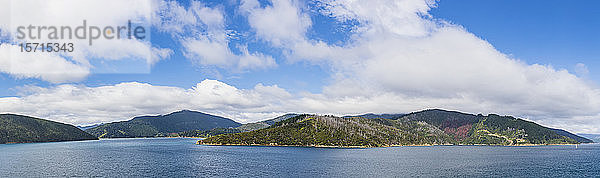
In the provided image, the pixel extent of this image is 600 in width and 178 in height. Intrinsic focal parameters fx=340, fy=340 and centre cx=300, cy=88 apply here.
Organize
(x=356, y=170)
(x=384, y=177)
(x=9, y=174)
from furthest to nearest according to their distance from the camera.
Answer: (x=356, y=170), (x=9, y=174), (x=384, y=177)

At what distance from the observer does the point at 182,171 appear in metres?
172

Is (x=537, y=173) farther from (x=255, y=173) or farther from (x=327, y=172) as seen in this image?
(x=255, y=173)

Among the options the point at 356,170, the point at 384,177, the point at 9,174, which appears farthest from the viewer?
the point at 356,170

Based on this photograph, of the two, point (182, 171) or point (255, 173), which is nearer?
point (255, 173)

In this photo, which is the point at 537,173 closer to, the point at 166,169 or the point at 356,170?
the point at 356,170

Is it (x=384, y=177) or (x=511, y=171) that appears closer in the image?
(x=384, y=177)

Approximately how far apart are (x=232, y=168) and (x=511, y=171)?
144m

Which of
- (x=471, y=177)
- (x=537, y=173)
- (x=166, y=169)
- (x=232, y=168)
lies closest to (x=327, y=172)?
(x=232, y=168)

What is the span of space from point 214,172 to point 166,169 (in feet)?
99.8

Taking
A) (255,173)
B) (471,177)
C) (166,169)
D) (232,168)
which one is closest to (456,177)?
(471,177)

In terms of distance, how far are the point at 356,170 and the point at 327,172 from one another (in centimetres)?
1661

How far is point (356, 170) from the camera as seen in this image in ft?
563

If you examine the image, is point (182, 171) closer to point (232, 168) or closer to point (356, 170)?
point (232, 168)

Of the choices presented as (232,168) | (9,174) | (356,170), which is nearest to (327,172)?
(356,170)
